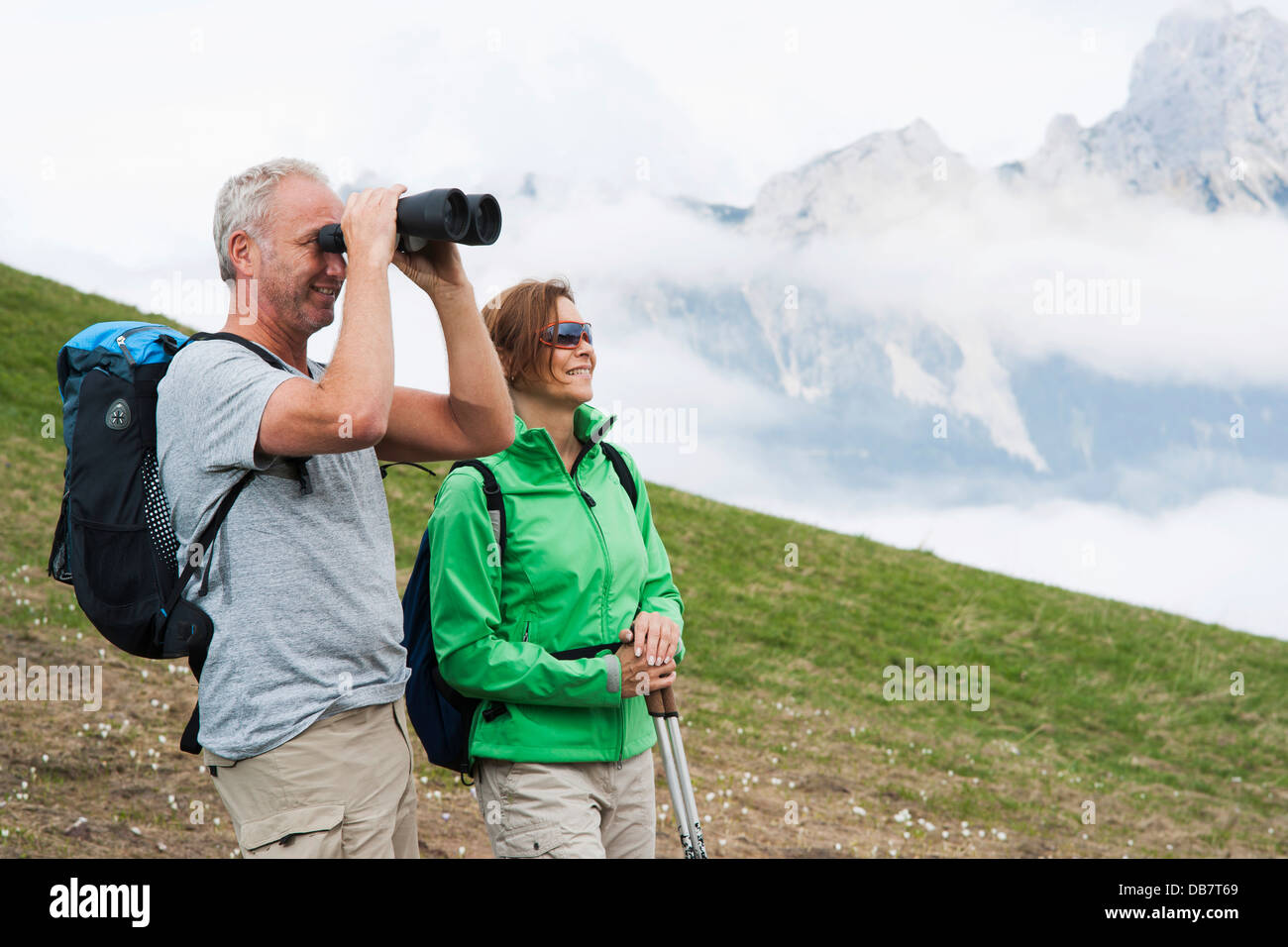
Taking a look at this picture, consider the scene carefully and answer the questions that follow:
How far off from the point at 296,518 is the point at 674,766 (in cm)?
191

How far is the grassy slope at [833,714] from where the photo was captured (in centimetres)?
920

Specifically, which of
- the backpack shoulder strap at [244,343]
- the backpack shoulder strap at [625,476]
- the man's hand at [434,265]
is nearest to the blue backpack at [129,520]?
the backpack shoulder strap at [244,343]

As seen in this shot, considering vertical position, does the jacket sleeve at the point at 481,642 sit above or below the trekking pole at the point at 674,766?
above

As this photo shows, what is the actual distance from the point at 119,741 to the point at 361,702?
7580 mm

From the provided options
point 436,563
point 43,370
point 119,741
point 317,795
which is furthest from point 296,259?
point 43,370

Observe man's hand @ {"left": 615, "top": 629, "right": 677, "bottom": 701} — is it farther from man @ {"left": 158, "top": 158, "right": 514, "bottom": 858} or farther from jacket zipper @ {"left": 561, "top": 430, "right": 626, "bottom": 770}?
man @ {"left": 158, "top": 158, "right": 514, "bottom": 858}

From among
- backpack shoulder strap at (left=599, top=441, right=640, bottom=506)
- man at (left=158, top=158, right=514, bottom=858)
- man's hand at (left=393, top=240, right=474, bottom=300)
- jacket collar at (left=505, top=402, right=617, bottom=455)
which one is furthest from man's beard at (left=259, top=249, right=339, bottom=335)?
backpack shoulder strap at (left=599, top=441, right=640, bottom=506)

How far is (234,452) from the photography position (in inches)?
118

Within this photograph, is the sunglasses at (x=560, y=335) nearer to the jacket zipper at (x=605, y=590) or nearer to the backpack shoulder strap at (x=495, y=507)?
the jacket zipper at (x=605, y=590)

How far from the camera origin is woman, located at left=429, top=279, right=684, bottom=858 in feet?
12.7

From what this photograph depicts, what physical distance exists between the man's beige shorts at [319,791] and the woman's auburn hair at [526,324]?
5.00 feet
